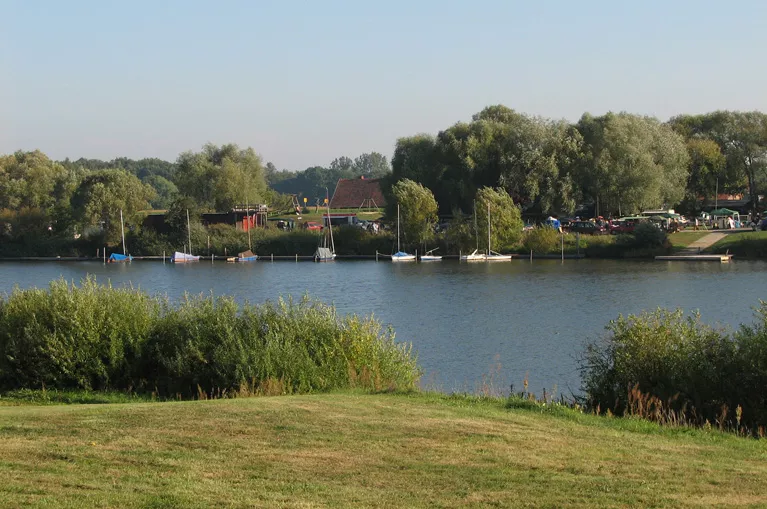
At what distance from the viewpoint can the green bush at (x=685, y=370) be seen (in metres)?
18.6

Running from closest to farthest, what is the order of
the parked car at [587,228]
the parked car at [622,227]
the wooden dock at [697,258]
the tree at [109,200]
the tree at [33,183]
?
1. the wooden dock at [697,258]
2. the parked car at [622,227]
3. the parked car at [587,228]
4. the tree at [109,200]
5. the tree at [33,183]

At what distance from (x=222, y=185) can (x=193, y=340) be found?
279 feet

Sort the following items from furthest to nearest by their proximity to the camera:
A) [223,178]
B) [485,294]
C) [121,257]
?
[223,178] < [121,257] < [485,294]

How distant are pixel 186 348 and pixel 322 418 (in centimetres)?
879

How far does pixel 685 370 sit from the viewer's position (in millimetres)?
19609

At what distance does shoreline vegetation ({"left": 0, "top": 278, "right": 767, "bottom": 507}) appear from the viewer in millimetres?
10695

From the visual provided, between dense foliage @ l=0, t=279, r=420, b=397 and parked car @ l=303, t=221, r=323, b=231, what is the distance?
265 ft

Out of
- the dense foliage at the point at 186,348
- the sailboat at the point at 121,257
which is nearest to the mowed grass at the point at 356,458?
the dense foliage at the point at 186,348

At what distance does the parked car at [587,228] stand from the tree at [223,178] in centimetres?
3767

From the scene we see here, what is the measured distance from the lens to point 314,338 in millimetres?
22406

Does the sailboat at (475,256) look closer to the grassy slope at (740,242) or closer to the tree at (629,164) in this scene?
the tree at (629,164)

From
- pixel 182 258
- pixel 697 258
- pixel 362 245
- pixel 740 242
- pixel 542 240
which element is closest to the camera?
pixel 697 258

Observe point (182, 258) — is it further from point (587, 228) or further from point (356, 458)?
point (356, 458)

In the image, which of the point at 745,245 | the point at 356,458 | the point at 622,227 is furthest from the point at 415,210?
the point at 356,458
